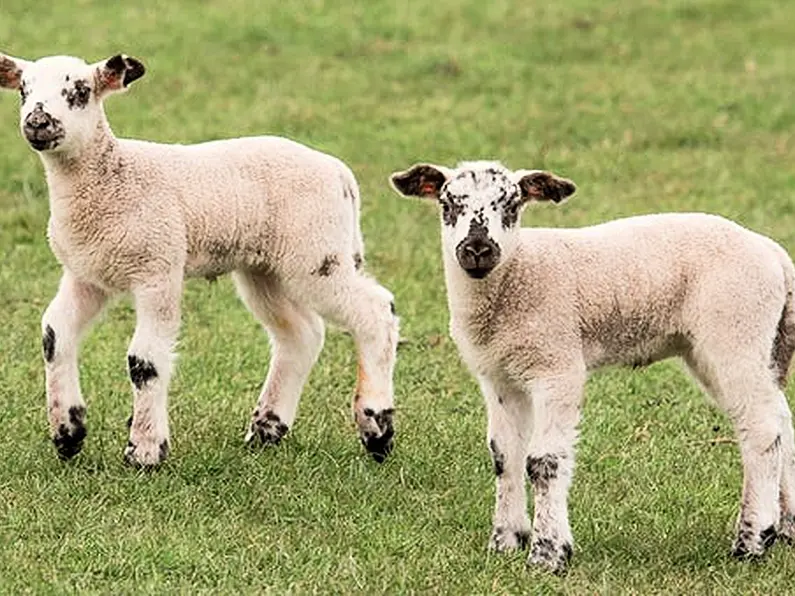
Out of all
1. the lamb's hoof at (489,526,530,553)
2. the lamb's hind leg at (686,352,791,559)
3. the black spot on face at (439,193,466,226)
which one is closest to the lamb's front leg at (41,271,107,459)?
the black spot on face at (439,193,466,226)

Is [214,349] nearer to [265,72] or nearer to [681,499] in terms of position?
[681,499]

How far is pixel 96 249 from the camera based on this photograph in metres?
9.35

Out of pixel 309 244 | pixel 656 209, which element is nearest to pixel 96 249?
pixel 309 244

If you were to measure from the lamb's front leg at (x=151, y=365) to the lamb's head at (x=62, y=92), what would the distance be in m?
0.83

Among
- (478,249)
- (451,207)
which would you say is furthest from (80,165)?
(478,249)

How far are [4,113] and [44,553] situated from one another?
1112 cm

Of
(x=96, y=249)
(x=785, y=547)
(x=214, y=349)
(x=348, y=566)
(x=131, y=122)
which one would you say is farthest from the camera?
(x=131, y=122)

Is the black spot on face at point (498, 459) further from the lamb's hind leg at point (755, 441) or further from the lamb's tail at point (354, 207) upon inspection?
the lamb's tail at point (354, 207)

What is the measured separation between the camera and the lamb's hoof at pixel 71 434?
952 cm

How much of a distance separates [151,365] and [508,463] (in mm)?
1947

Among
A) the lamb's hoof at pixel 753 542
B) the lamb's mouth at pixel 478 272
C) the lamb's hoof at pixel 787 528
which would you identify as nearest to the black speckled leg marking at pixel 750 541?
the lamb's hoof at pixel 753 542

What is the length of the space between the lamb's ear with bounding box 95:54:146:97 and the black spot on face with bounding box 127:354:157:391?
52.2 inches

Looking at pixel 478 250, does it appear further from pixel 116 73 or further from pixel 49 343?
pixel 49 343

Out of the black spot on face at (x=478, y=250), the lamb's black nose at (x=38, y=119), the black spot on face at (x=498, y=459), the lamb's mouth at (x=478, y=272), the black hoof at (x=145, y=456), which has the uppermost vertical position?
Result: the lamb's black nose at (x=38, y=119)
